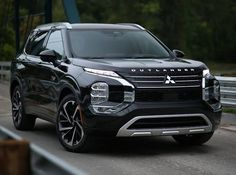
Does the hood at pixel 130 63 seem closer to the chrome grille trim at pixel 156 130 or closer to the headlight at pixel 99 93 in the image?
the headlight at pixel 99 93

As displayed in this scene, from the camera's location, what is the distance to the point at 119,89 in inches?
298

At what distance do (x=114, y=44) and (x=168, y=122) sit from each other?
1.78m

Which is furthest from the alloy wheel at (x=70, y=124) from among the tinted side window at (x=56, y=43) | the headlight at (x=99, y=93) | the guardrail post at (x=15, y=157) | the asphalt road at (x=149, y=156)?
the guardrail post at (x=15, y=157)

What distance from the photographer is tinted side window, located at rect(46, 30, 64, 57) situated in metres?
8.93

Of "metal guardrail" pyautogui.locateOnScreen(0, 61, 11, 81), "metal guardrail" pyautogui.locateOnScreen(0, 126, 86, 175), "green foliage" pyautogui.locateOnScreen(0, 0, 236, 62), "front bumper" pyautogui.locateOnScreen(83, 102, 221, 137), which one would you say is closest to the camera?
"metal guardrail" pyautogui.locateOnScreen(0, 126, 86, 175)

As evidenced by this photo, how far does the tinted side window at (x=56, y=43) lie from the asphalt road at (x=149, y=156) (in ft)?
4.59

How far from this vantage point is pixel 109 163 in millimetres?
7438

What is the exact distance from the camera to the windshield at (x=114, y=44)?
8.72 meters

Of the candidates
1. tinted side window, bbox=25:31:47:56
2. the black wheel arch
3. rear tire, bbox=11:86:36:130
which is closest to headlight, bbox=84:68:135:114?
tinted side window, bbox=25:31:47:56

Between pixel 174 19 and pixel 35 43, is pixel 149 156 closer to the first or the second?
pixel 35 43

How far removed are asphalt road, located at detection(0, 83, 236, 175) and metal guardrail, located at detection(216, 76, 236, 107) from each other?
94.6 inches

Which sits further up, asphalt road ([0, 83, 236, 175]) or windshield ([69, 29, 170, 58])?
windshield ([69, 29, 170, 58])

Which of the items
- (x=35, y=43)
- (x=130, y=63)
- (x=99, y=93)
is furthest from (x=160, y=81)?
(x=35, y=43)

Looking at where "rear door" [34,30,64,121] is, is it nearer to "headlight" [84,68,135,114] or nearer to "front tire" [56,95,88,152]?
"front tire" [56,95,88,152]
